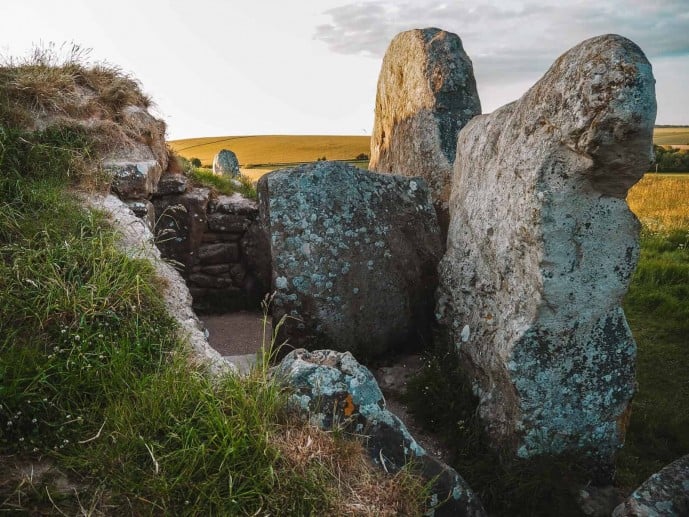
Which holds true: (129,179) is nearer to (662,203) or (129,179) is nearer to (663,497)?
(663,497)

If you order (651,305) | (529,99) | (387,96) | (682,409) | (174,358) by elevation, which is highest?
(387,96)

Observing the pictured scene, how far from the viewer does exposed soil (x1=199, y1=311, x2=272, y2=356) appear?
7.78 meters

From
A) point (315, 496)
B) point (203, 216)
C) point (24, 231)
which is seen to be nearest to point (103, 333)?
point (24, 231)

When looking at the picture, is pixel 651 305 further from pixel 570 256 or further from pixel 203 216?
pixel 203 216

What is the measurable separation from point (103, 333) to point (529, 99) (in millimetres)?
3908

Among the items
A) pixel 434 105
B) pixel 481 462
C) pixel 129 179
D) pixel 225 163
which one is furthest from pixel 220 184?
pixel 481 462

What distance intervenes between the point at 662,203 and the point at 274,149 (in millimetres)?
20874

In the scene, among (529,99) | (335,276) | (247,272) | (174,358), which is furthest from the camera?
(247,272)

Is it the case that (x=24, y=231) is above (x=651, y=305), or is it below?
above

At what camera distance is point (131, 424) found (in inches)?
135

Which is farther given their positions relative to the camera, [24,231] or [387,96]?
[387,96]

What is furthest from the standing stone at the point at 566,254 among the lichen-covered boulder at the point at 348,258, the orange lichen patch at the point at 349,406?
the orange lichen patch at the point at 349,406

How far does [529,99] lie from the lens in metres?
4.99

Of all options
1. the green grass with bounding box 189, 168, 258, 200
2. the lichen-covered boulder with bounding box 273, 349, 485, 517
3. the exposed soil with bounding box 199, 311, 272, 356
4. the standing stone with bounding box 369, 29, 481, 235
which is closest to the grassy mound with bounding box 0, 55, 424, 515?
the lichen-covered boulder with bounding box 273, 349, 485, 517
